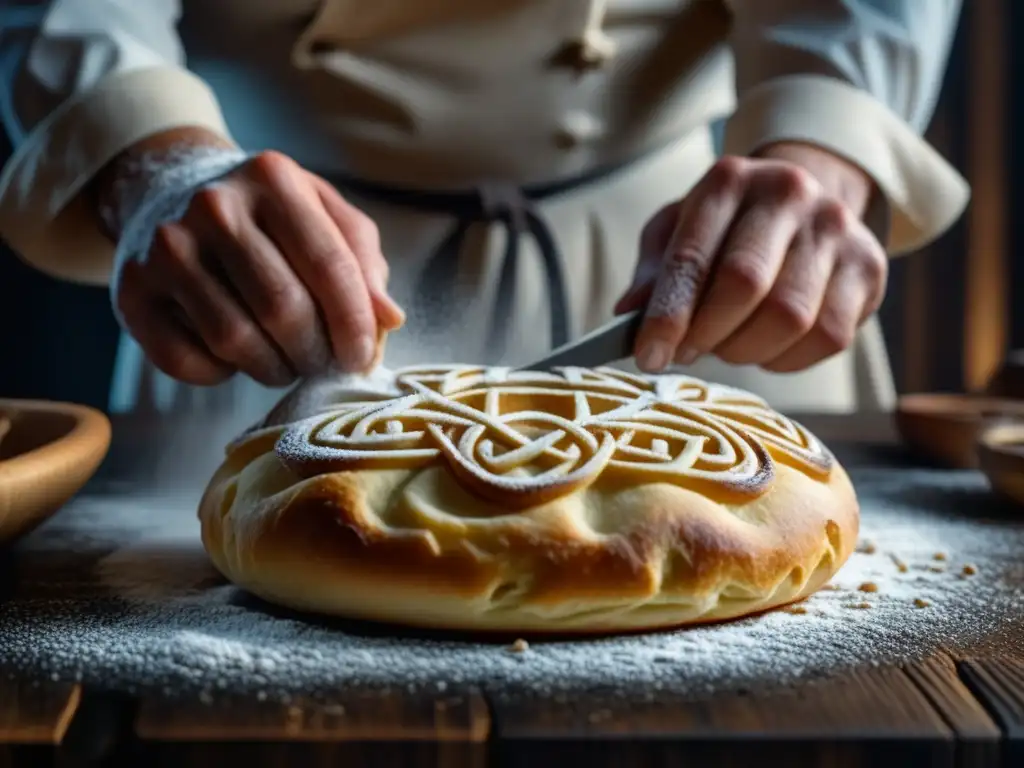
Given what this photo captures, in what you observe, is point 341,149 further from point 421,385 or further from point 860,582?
point 860,582

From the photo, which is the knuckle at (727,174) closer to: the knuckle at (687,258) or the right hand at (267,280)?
the knuckle at (687,258)

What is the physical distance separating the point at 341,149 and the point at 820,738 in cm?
119

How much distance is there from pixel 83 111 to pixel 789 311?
2.71ft

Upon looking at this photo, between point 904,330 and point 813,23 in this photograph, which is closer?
point 813,23

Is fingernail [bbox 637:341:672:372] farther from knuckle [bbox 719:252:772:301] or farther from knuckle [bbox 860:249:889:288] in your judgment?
knuckle [bbox 860:249:889:288]

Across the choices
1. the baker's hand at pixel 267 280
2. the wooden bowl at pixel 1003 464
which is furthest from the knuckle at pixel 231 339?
the wooden bowl at pixel 1003 464

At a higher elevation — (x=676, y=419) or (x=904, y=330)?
(x=676, y=419)

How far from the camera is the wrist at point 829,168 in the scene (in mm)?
1340

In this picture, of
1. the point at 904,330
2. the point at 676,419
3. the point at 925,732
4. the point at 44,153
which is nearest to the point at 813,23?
the point at 676,419

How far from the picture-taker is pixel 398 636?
0.79 meters

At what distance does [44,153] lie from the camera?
1311mm

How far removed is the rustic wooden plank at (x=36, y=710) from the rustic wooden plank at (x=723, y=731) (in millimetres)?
249

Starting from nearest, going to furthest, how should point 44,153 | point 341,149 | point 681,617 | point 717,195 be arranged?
point 681,617, point 717,195, point 44,153, point 341,149

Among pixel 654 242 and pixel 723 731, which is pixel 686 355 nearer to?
pixel 654 242
